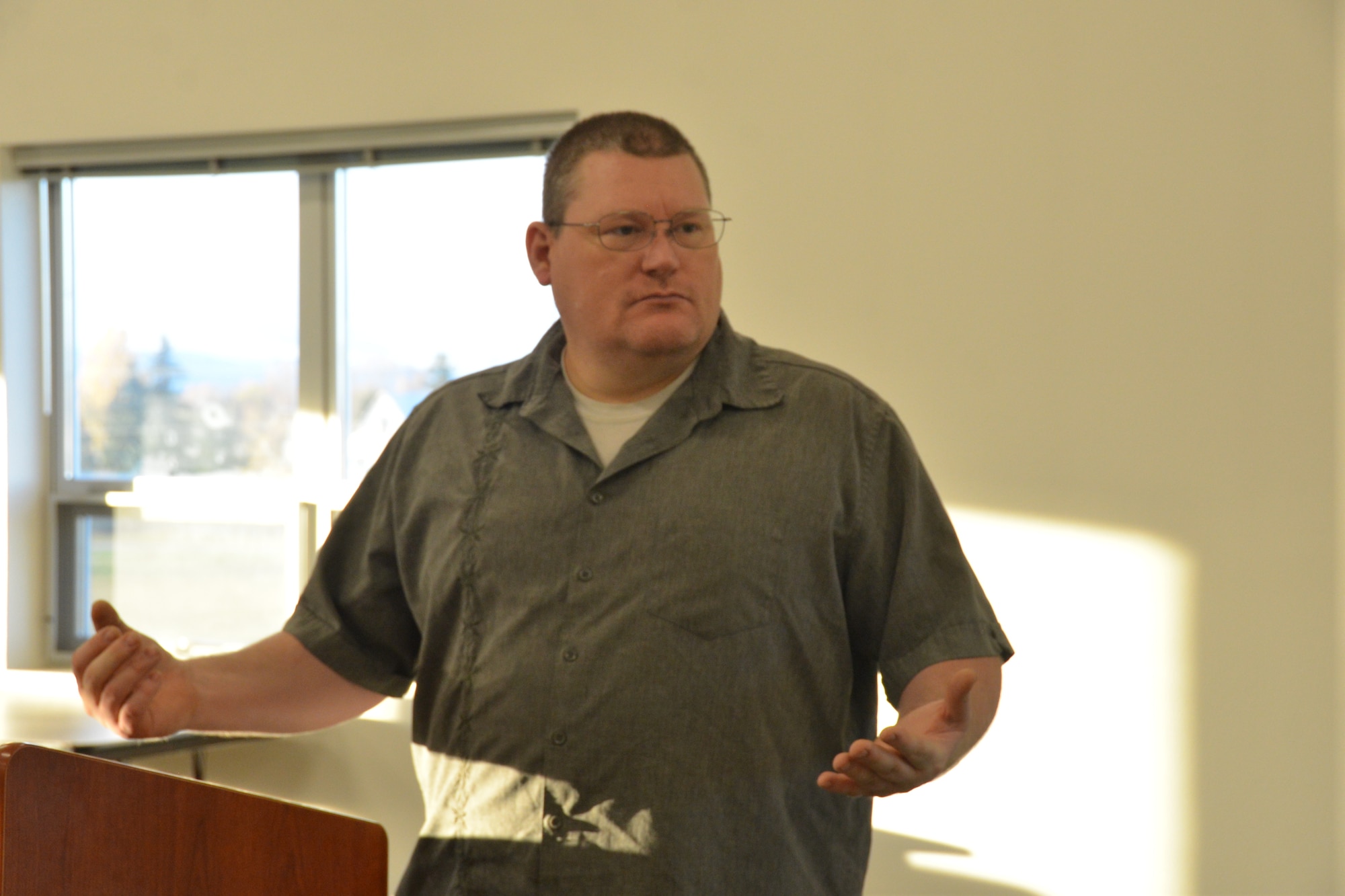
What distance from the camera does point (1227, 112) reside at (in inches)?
105

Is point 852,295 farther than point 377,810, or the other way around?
point 377,810

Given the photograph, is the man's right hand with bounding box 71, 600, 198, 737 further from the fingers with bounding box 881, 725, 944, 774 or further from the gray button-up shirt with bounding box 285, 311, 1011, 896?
the fingers with bounding box 881, 725, 944, 774

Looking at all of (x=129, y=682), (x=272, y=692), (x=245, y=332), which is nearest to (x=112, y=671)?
(x=129, y=682)

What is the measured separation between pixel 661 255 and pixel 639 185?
0.33 ft

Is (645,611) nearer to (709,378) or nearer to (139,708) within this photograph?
(709,378)

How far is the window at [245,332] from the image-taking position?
3.41 metres

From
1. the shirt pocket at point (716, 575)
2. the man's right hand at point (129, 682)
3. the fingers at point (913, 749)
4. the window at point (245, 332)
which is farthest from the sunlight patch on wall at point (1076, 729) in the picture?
the man's right hand at point (129, 682)

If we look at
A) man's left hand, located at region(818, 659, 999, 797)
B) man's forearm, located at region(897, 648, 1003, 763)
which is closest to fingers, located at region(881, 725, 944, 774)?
man's left hand, located at region(818, 659, 999, 797)

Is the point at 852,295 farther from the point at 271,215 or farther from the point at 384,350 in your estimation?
the point at 271,215

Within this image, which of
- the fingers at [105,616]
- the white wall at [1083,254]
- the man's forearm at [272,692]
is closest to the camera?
the fingers at [105,616]

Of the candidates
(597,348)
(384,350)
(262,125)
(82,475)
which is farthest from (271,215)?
(597,348)

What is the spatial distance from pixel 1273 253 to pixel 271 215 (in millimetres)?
2762

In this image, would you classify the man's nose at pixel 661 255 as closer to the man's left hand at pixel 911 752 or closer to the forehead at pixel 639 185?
the forehead at pixel 639 185

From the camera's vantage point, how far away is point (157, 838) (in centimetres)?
96
